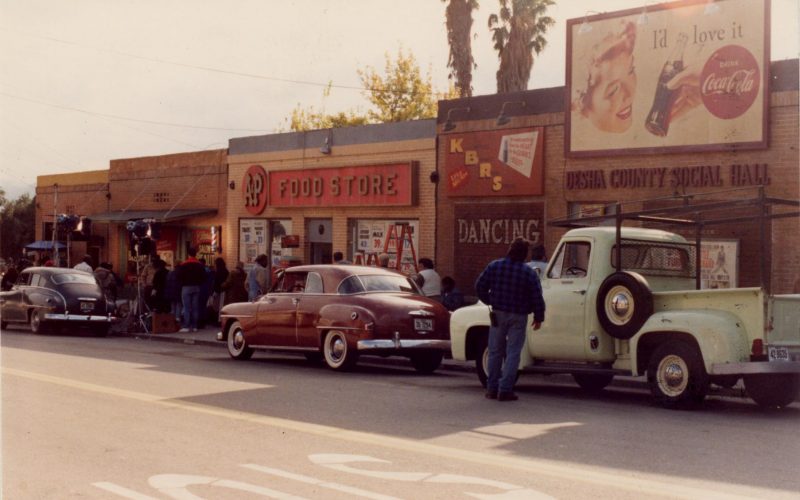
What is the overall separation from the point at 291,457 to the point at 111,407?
3536 mm

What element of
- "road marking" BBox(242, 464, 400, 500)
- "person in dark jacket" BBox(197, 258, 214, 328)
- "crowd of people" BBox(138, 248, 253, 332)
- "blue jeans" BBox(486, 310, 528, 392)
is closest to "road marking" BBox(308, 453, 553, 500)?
"road marking" BBox(242, 464, 400, 500)

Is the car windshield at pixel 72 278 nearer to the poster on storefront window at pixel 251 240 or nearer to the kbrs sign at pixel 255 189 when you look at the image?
the poster on storefront window at pixel 251 240

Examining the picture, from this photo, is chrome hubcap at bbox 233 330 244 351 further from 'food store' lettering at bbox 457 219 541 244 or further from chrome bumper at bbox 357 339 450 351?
'food store' lettering at bbox 457 219 541 244

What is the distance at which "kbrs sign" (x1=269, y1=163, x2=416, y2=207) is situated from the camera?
998 inches

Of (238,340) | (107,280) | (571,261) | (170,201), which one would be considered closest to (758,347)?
(571,261)

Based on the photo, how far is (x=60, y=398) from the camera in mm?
11945

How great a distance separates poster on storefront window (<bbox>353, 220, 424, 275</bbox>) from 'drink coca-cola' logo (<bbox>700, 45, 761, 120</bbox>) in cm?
830

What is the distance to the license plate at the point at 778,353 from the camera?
36.0ft

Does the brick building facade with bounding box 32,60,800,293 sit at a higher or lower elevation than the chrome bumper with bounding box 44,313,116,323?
higher

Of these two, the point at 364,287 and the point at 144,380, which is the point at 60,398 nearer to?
the point at 144,380

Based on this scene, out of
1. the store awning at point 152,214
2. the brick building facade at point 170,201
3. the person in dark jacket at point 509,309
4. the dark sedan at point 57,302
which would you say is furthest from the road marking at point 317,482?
the store awning at point 152,214

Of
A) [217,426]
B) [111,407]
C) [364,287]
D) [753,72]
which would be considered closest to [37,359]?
[364,287]

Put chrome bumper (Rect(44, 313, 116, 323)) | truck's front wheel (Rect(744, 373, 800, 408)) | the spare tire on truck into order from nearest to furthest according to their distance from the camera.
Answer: truck's front wheel (Rect(744, 373, 800, 408)), the spare tire on truck, chrome bumper (Rect(44, 313, 116, 323))

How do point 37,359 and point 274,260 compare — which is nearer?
point 37,359
